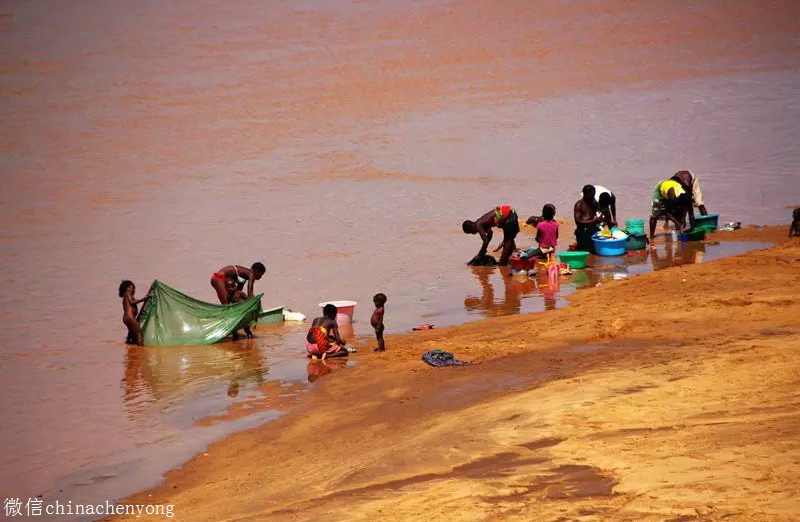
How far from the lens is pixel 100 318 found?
51.9ft

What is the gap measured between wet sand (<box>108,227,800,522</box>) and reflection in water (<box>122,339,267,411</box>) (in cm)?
145

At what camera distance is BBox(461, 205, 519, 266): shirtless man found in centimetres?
1630

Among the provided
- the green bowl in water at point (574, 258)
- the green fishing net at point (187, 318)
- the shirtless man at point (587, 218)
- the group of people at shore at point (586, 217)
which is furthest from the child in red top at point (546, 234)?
the green fishing net at point (187, 318)

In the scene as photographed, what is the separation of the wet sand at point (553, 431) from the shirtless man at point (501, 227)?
4.24 metres

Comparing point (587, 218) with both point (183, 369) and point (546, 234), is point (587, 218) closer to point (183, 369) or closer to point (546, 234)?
point (546, 234)

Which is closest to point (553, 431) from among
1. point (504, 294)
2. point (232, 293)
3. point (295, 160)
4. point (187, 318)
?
point (187, 318)

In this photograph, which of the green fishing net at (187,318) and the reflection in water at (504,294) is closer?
the green fishing net at (187,318)

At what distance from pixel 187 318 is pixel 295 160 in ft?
55.5

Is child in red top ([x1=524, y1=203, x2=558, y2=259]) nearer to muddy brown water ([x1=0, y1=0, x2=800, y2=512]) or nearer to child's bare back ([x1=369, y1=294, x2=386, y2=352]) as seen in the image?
muddy brown water ([x1=0, y1=0, x2=800, y2=512])

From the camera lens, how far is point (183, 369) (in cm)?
1223

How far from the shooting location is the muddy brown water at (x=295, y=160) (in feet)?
39.0

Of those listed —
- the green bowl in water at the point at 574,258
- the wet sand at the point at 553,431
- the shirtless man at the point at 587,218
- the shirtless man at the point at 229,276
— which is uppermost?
the shirtless man at the point at 587,218

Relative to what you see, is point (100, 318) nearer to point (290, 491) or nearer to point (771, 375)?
point (290, 491)

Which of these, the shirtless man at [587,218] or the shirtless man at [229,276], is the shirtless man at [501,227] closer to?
the shirtless man at [587,218]
